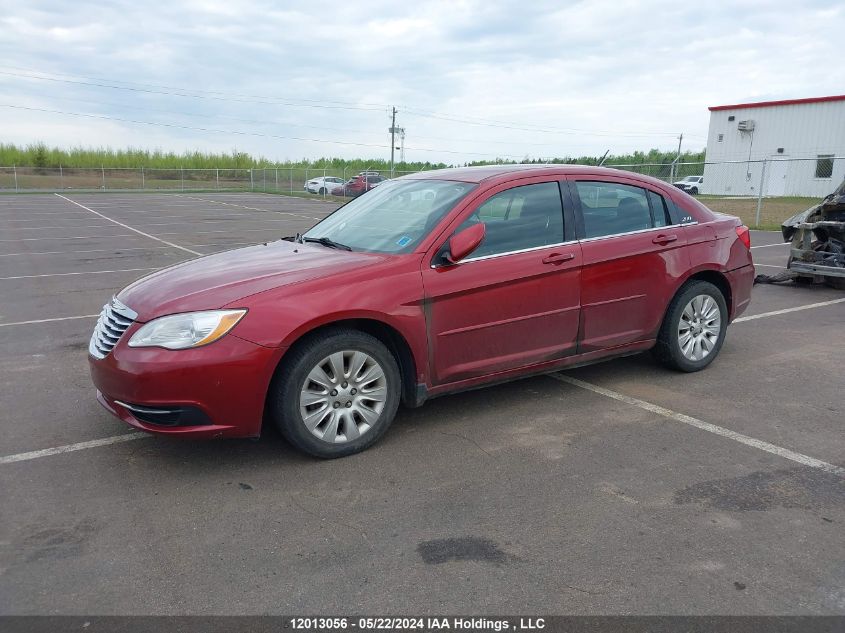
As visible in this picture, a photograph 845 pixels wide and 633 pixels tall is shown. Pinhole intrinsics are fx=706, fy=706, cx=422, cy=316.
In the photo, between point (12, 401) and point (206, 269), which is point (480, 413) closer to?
point (206, 269)

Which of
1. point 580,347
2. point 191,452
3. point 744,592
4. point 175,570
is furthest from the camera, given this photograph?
point 580,347

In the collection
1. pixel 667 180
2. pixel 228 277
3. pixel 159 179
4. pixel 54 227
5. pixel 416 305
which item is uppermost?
pixel 667 180

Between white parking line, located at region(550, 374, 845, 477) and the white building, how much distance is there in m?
29.9

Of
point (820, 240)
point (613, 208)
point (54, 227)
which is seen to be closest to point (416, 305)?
point (613, 208)

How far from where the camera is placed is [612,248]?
508 centimetres

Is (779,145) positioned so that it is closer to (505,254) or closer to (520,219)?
(520,219)

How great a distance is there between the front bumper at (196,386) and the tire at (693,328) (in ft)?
10.5

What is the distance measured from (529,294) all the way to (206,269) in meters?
2.09

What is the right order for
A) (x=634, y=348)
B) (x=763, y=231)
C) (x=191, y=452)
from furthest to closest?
(x=763, y=231) < (x=634, y=348) < (x=191, y=452)

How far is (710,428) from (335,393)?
244 cm

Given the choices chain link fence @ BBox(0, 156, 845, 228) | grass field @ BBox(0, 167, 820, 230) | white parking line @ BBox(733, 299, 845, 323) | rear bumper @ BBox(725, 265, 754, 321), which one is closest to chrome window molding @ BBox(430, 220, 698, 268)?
rear bumper @ BBox(725, 265, 754, 321)

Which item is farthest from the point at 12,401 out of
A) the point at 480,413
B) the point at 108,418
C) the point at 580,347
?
the point at 580,347

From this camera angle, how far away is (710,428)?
4578 millimetres

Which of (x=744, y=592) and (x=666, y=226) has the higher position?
(x=666, y=226)
